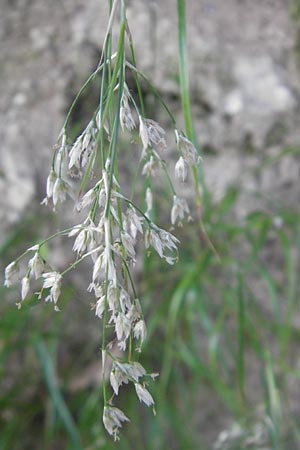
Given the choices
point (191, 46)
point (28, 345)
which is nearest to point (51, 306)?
point (28, 345)

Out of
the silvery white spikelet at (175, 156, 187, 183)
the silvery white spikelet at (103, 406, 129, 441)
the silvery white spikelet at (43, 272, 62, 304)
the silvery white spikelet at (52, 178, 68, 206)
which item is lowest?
the silvery white spikelet at (103, 406, 129, 441)

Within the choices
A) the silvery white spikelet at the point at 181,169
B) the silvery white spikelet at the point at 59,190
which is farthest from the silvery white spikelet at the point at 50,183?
the silvery white spikelet at the point at 181,169

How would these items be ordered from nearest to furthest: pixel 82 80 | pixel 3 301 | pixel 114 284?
pixel 114 284 → pixel 3 301 → pixel 82 80

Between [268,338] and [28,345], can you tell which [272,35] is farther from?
→ [28,345]

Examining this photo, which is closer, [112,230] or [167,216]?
[112,230]

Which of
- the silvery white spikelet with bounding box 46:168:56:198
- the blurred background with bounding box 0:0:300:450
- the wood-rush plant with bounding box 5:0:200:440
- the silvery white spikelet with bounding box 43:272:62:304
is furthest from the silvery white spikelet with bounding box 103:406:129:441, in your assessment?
the blurred background with bounding box 0:0:300:450

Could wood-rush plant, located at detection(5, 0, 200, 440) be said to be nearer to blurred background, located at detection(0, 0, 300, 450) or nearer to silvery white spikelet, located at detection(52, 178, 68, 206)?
silvery white spikelet, located at detection(52, 178, 68, 206)

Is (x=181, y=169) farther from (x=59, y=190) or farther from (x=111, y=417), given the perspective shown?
(x=111, y=417)

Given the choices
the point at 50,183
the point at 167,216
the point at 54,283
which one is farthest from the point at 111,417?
the point at 167,216
